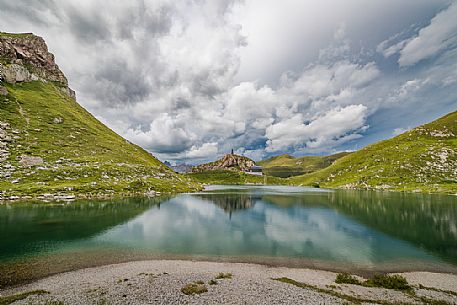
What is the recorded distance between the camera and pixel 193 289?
2164 cm

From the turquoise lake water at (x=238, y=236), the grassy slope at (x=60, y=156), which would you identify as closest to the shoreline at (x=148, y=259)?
the turquoise lake water at (x=238, y=236)

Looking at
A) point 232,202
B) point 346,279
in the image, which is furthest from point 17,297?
point 232,202

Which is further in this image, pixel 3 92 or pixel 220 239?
pixel 3 92

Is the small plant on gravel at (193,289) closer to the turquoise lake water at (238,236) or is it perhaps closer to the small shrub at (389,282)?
the turquoise lake water at (238,236)

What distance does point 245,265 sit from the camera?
30922 millimetres

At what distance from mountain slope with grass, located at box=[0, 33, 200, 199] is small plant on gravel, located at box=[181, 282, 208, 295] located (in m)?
84.4

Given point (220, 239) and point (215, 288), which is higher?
point (215, 288)

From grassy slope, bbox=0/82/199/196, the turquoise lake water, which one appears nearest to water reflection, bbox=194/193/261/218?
the turquoise lake water

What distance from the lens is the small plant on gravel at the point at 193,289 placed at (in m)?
21.2

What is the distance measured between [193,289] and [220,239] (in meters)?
23.3

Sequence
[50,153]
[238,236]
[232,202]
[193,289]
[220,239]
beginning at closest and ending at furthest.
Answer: [193,289] → [220,239] → [238,236] → [232,202] → [50,153]

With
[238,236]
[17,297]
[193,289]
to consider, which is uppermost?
[17,297]

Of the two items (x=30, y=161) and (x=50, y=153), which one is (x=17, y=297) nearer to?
(x=30, y=161)

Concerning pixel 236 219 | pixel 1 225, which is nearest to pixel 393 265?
pixel 236 219
